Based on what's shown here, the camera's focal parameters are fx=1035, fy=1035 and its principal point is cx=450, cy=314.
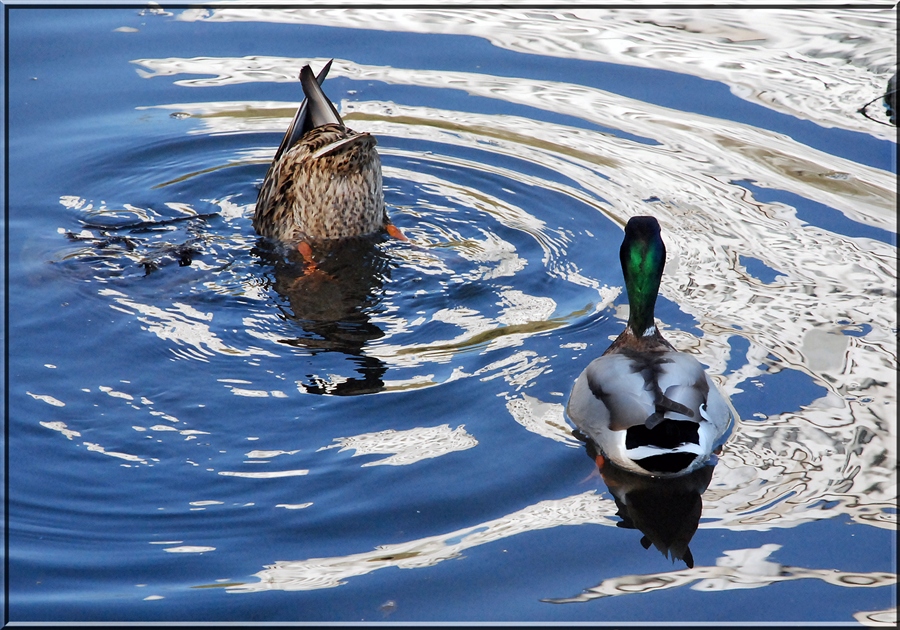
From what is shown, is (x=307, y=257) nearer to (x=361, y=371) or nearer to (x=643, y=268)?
(x=361, y=371)

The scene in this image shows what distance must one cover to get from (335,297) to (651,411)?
7.63 ft

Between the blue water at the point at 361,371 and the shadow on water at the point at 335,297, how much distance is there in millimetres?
28

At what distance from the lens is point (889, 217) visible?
22.7 ft

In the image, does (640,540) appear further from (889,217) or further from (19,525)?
(889,217)

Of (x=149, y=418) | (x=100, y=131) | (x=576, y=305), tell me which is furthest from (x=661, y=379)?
(x=100, y=131)

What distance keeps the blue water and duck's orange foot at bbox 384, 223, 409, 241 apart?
0.29 feet

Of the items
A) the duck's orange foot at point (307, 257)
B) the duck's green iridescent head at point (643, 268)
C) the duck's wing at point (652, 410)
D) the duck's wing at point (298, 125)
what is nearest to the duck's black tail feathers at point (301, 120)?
the duck's wing at point (298, 125)

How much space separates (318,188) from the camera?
6.96m

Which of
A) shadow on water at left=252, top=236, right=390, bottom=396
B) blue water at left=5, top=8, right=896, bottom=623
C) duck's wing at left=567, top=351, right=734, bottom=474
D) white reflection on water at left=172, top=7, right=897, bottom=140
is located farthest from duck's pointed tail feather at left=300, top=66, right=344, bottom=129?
duck's wing at left=567, top=351, right=734, bottom=474

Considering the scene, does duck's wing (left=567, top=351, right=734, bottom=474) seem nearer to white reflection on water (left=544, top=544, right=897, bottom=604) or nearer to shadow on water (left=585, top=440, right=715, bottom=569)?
shadow on water (left=585, top=440, right=715, bottom=569)

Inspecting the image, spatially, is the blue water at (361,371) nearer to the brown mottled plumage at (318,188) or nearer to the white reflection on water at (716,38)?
the brown mottled plumage at (318,188)

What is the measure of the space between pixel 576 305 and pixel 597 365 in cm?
105

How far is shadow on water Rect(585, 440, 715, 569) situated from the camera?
4.35 metres

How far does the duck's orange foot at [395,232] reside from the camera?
700cm
